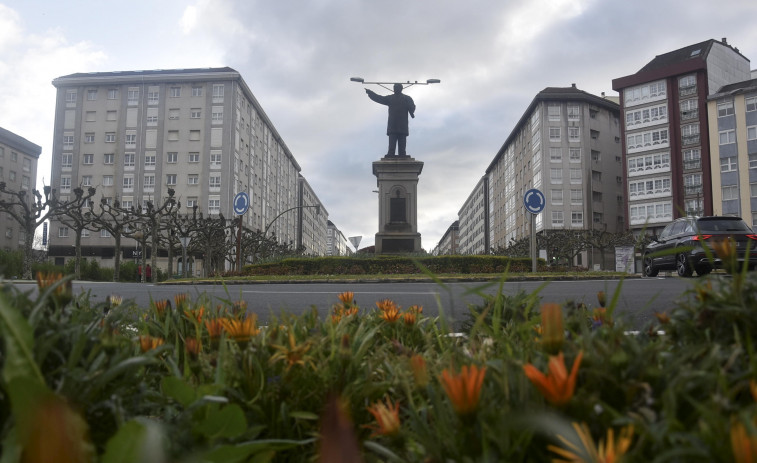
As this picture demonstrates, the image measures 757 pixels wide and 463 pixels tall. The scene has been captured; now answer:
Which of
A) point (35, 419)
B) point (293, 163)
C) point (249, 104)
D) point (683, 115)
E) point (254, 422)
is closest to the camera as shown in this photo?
point (35, 419)

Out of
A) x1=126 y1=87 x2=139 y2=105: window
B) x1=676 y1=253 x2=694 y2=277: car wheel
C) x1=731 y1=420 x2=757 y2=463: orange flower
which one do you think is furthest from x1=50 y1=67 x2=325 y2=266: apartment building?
x1=731 y1=420 x2=757 y2=463: orange flower

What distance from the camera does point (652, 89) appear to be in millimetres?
59219

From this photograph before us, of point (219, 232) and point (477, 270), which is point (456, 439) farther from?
point (219, 232)

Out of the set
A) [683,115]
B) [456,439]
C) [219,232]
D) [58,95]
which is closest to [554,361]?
[456,439]

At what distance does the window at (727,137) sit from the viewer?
52.3 m

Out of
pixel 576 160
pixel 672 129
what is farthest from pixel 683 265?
pixel 576 160

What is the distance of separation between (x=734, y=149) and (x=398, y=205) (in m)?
44.7

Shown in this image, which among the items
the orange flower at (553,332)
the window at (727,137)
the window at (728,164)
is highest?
the window at (727,137)

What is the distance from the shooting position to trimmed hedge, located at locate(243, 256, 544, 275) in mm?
21016

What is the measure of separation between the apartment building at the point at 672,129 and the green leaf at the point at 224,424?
2364 inches

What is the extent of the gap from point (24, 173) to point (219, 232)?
48177 mm

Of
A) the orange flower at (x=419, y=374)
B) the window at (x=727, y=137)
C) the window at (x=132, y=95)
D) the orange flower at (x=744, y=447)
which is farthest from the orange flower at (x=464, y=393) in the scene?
the window at (x=132, y=95)

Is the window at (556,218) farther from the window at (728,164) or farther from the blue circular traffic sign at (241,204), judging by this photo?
the blue circular traffic sign at (241,204)

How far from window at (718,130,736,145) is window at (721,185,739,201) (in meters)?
4.36
